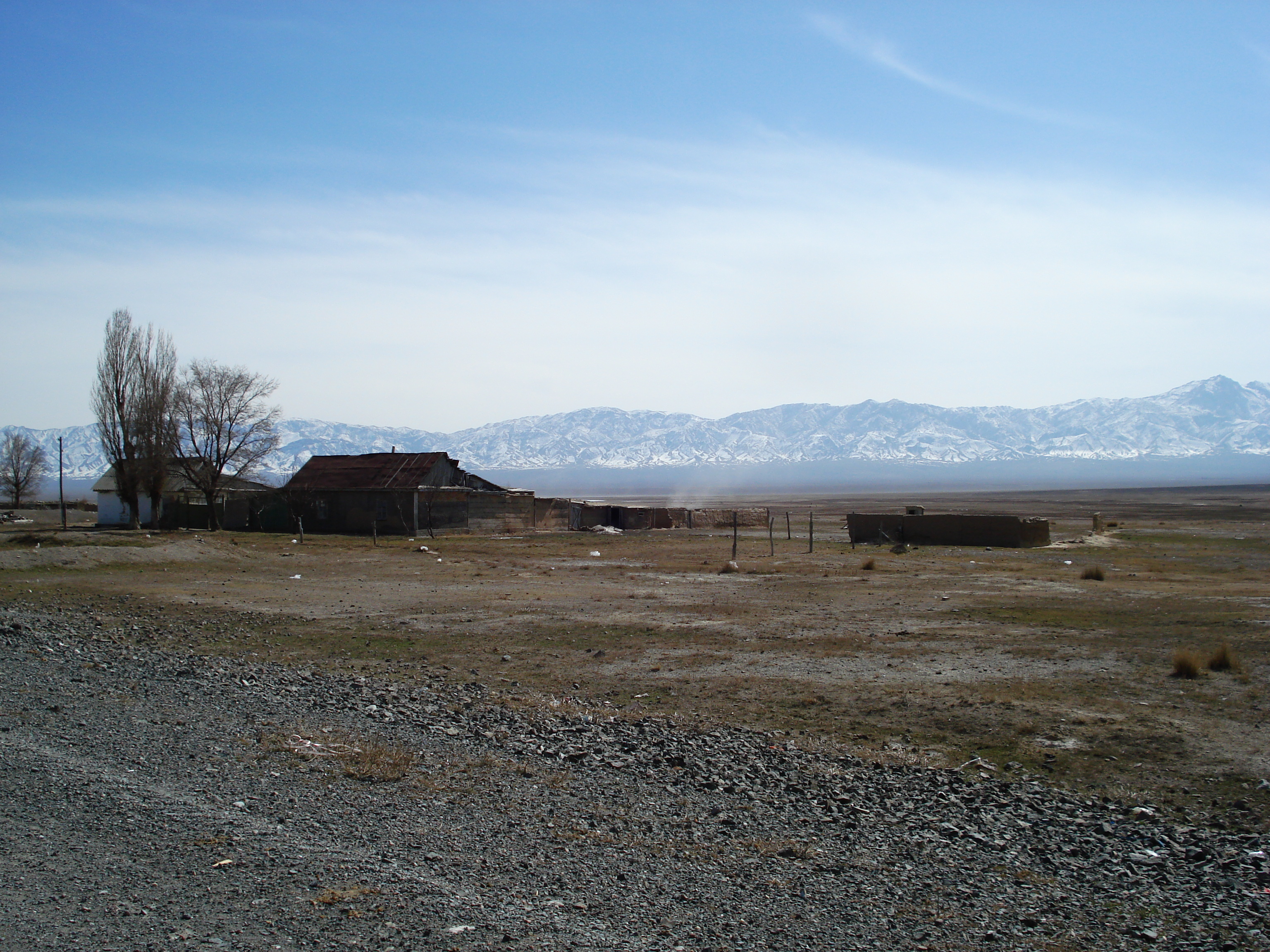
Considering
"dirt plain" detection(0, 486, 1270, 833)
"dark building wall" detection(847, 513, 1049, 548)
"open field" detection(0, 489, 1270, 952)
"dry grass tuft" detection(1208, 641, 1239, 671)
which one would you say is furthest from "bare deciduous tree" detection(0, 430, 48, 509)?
"dry grass tuft" detection(1208, 641, 1239, 671)

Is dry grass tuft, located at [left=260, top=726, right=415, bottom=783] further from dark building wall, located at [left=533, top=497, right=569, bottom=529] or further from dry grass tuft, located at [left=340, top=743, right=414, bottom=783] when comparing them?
dark building wall, located at [left=533, top=497, right=569, bottom=529]

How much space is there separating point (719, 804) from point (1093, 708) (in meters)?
6.14

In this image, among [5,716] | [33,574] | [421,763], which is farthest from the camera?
[33,574]

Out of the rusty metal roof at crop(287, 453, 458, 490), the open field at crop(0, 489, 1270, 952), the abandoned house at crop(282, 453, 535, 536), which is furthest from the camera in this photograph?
the rusty metal roof at crop(287, 453, 458, 490)

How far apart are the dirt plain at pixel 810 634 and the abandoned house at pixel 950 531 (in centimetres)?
290

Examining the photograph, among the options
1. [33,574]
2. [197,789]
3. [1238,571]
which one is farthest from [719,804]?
[1238,571]

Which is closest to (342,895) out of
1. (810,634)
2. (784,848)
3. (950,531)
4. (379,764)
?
(379,764)

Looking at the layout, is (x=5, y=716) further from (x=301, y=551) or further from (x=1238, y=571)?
(x=1238, y=571)

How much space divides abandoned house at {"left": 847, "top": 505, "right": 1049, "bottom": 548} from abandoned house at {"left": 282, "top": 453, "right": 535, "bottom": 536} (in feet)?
68.6

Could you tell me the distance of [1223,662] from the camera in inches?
525

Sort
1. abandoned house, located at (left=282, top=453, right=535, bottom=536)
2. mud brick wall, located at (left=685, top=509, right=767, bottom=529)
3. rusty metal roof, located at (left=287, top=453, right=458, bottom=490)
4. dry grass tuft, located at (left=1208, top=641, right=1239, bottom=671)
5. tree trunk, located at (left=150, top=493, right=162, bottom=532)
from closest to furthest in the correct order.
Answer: dry grass tuft, located at (left=1208, top=641, right=1239, bottom=671) < abandoned house, located at (left=282, top=453, right=535, bottom=536) < rusty metal roof, located at (left=287, top=453, right=458, bottom=490) < tree trunk, located at (left=150, top=493, right=162, bottom=532) < mud brick wall, located at (left=685, top=509, right=767, bottom=529)

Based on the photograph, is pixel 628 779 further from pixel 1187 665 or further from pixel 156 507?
pixel 156 507

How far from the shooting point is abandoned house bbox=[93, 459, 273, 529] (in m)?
55.2

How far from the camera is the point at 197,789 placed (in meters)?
7.56
